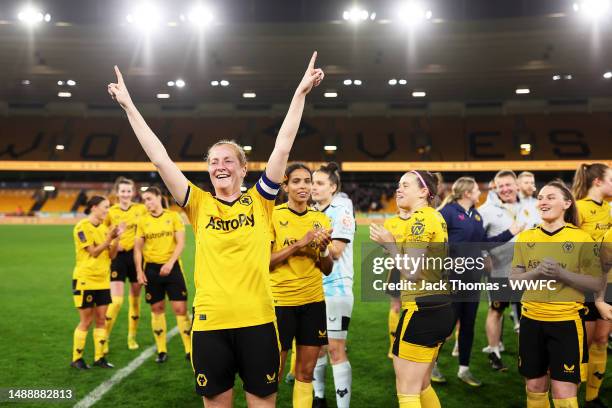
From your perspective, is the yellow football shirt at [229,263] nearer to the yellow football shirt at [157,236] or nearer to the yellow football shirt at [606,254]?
the yellow football shirt at [606,254]

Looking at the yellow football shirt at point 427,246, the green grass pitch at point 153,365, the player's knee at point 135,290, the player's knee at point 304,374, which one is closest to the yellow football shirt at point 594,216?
the green grass pitch at point 153,365

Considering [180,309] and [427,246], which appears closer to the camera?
[427,246]

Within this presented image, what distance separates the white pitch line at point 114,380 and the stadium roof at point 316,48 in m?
16.6

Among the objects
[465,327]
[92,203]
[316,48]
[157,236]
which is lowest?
[465,327]

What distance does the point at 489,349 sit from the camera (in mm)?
5816

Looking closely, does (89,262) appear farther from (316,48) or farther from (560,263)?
(316,48)

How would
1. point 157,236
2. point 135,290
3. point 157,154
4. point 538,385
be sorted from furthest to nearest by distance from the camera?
point 135,290
point 157,236
point 538,385
point 157,154

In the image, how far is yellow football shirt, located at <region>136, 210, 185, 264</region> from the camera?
6.14 metres

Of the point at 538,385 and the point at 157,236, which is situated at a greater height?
the point at 157,236

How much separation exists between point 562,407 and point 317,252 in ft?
6.27

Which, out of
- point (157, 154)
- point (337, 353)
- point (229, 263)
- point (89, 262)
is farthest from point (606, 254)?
point (89, 262)

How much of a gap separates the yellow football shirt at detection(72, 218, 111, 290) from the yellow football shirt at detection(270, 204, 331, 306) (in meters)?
3.05

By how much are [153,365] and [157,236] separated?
154cm

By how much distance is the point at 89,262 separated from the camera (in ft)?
19.0
